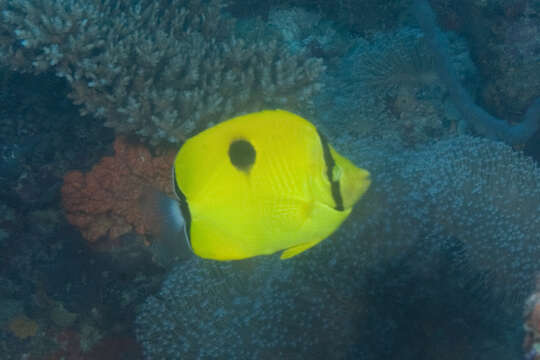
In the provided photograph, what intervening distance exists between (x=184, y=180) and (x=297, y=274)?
1581 millimetres

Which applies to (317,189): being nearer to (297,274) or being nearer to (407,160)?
(297,274)

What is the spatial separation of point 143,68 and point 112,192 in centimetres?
125

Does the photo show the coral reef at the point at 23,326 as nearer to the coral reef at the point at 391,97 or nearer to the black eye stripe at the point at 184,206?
the black eye stripe at the point at 184,206

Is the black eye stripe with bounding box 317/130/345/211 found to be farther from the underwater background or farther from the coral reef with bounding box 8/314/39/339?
the coral reef with bounding box 8/314/39/339

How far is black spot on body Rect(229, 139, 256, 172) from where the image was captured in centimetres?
144

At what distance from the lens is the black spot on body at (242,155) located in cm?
144

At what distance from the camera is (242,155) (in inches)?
56.6

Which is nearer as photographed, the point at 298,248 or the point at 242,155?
the point at 242,155

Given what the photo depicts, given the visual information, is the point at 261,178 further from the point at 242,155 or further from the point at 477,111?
the point at 477,111

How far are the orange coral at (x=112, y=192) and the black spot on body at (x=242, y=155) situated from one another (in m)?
2.34

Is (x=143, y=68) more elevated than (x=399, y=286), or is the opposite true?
(x=143, y=68)

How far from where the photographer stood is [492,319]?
102 inches

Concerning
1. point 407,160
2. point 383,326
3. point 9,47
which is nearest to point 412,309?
point 383,326

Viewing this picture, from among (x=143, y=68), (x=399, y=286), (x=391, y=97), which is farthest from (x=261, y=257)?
(x=391, y=97)
